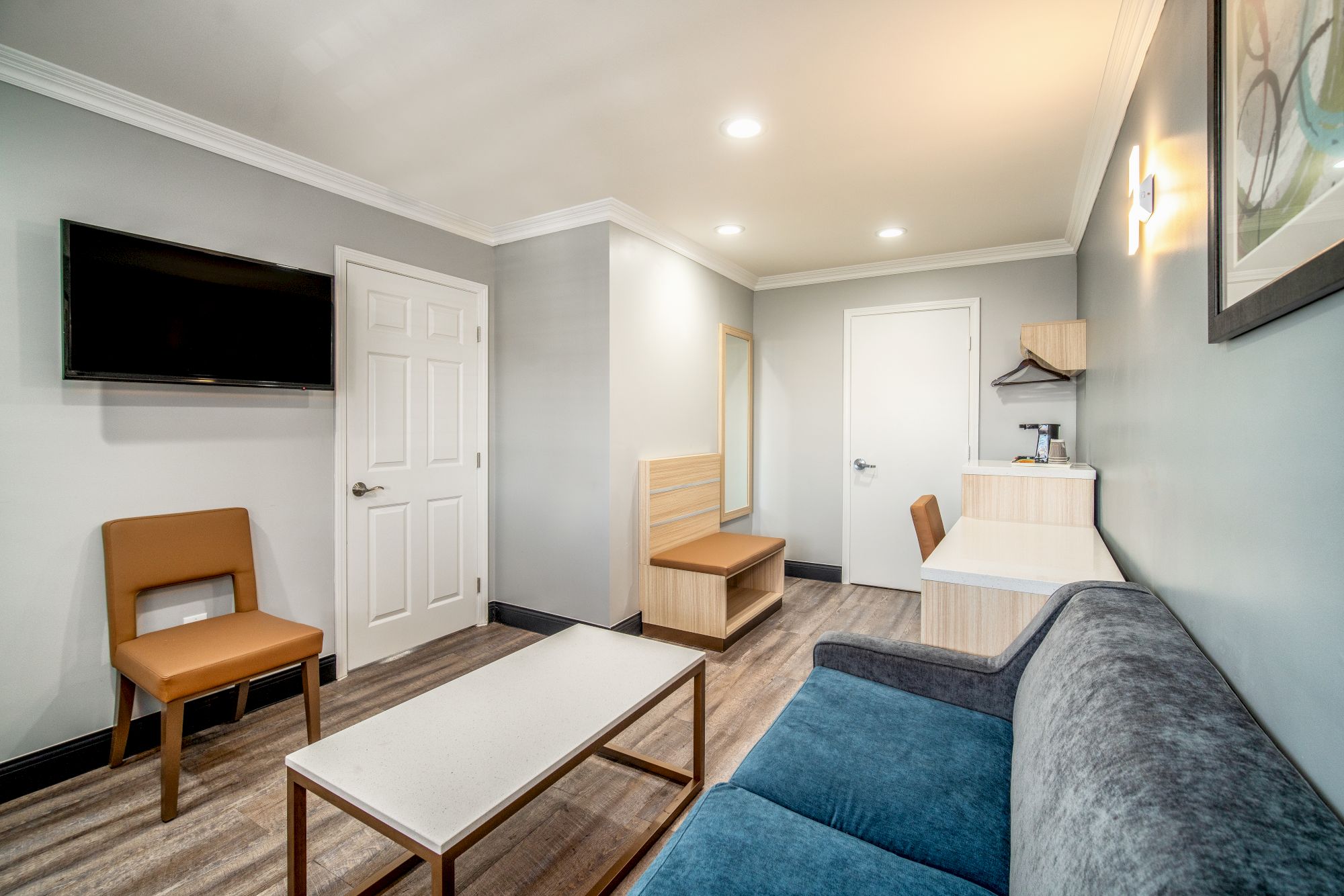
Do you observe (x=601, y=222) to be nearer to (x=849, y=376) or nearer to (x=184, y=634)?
(x=849, y=376)

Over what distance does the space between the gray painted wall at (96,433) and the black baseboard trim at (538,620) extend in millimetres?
1174

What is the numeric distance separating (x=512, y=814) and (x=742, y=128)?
97.5 inches

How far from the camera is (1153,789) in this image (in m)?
0.67

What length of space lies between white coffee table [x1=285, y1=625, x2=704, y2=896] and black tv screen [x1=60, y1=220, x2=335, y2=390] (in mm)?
1637

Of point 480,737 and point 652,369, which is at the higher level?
point 652,369

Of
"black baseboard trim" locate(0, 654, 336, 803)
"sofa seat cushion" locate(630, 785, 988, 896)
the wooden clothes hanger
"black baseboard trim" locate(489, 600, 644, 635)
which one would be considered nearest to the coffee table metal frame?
"sofa seat cushion" locate(630, 785, 988, 896)

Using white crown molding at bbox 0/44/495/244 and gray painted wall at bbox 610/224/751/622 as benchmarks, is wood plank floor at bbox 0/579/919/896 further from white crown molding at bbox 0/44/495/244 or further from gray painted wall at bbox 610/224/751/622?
white crown molding at bbox 0/44/495/244

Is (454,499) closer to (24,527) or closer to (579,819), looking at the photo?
(24,527)

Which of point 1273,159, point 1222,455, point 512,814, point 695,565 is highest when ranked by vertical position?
point 1273,159

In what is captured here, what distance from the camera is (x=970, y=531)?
261 cm

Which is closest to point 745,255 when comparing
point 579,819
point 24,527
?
point 579,819

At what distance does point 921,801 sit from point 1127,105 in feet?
7.89

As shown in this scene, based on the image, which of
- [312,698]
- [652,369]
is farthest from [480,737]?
[652,369]

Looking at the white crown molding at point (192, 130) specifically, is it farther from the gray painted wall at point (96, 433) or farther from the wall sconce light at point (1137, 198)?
the wall sconce light at point (1137, 198)
